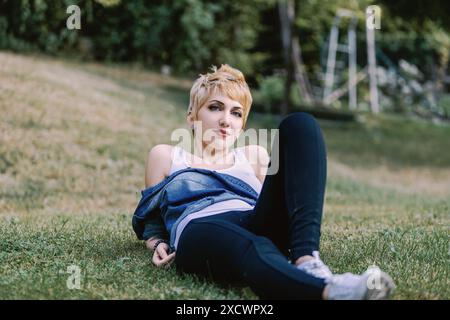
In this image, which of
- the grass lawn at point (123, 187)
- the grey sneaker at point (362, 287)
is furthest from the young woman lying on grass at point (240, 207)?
the grass lawn at point (123, 187)

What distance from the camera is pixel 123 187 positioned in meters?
7.61

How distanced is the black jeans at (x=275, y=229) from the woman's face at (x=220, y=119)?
571 millimetres

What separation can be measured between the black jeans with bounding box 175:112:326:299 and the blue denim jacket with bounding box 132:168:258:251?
0.29 m

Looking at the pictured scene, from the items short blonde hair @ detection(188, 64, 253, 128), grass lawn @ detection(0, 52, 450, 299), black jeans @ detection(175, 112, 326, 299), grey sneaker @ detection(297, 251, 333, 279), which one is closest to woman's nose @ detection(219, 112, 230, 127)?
short blonde hair @ detection(188, 64, 253, 128)

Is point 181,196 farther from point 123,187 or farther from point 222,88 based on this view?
point 123,187

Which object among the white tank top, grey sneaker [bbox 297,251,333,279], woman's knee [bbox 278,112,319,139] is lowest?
grey sneaker [bbox 297,251,333,279]

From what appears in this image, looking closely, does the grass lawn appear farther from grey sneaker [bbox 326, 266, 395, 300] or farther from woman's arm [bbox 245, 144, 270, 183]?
woman's arm [bbox 245, 144, 270, 183]

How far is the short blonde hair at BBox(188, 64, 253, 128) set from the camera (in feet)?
11.0

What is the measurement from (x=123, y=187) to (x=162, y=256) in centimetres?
453

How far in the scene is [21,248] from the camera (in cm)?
356

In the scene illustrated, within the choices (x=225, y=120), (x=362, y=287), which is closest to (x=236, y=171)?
(x=225, y=120)

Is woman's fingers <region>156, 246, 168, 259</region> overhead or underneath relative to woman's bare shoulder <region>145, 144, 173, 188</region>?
underneath

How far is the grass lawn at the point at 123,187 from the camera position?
2953 mm

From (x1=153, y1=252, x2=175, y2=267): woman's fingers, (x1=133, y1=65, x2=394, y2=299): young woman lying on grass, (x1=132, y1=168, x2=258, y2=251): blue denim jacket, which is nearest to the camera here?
(x1=133, y1=65, x2=394, y2=299): young woman lying on grass
